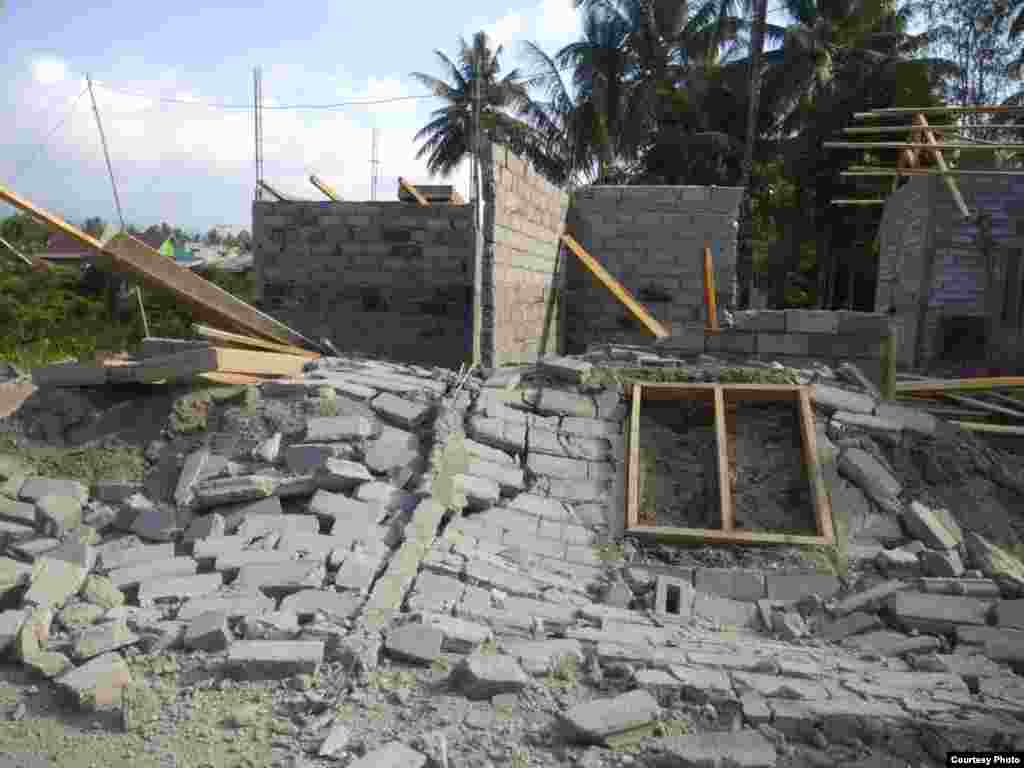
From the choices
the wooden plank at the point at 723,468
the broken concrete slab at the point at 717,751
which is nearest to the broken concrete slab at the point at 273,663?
the broken concrete slab at the point at 717,751

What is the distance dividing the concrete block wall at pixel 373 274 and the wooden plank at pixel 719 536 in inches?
164

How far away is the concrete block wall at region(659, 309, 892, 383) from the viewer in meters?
7.87

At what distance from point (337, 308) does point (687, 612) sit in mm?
6260

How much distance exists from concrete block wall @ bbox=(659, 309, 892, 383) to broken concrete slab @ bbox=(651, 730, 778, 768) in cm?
533

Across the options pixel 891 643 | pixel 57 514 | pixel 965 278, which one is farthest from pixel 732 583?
pixel 965 278

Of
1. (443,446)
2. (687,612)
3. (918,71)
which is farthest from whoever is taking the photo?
(918,71)

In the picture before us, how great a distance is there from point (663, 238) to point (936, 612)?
24.5 feet

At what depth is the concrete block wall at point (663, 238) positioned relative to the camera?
11.2m

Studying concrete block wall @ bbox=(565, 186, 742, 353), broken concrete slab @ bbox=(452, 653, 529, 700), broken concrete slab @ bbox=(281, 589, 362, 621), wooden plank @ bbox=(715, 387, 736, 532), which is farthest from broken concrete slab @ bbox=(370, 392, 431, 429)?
concrete block wall @ bbox=(565, 186, 742, 353)

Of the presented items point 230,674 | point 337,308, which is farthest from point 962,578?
point 337,308

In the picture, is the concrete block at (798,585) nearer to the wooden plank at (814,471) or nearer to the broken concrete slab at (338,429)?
the wooden plank at (814,471)

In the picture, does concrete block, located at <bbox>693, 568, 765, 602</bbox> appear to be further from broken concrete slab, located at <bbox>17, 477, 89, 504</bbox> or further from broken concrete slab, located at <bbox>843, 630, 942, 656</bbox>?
broken concrete slab, located at <bbox>17, 477, 89, 504</bbox>

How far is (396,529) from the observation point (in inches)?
199

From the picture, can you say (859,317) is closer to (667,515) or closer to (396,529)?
(667,515)
